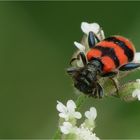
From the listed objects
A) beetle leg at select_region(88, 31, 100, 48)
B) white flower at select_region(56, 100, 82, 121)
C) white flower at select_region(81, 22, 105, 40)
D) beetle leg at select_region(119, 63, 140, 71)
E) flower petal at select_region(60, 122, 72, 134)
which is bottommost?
flower petal at select_region(60, 122, 72, 134)

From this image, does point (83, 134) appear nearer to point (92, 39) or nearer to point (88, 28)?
point (92, 39)

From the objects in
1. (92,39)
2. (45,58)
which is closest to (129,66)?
(92,39)

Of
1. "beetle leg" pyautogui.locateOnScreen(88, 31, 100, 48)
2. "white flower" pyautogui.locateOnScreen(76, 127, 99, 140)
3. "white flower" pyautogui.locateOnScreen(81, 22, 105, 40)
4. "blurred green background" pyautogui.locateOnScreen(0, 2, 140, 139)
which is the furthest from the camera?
"blurred green background" pyautogui.locateOnScreen(0, 2, 140, 139)

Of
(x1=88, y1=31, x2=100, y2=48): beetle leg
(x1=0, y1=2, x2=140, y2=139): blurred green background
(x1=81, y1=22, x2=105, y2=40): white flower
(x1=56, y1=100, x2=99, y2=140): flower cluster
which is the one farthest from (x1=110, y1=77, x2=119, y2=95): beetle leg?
(x1=0, y1=2, x2=140, y2=139): blurred green background

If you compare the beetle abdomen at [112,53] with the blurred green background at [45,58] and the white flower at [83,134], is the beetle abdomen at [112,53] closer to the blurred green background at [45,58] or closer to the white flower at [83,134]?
the white flower at [83,134]

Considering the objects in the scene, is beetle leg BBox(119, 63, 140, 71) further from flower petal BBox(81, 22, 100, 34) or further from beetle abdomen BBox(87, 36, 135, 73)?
flower petal BBox(81, 22, 100, 34)

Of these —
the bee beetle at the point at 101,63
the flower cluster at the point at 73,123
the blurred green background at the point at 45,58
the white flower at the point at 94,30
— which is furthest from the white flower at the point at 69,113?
the blurred green background at the point at 45,58

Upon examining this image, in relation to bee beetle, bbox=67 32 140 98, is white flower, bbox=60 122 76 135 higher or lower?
lower
